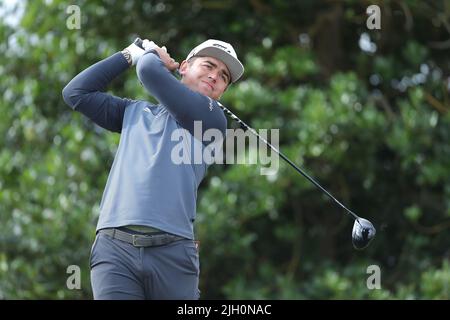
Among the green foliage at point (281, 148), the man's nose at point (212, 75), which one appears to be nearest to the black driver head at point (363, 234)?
the man's nose at point (212, 75)

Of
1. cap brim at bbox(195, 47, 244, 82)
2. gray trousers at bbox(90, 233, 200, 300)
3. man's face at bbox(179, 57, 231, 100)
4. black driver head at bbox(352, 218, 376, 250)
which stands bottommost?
gray trousers at bbox(90, 233, 200, 300)

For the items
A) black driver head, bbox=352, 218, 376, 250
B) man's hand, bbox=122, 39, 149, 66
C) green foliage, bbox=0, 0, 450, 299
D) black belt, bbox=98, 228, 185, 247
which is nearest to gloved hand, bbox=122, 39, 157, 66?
man's hand, bbox=122, 39, 149, 66

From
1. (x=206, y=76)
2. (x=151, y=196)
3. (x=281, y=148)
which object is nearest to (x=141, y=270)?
(x=151, y=196)

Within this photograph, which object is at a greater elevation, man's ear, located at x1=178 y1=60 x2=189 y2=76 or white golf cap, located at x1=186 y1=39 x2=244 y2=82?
white golf cap, located at x1=186 y1=39 x2=244 y2=82

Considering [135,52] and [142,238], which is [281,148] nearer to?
[135,52]

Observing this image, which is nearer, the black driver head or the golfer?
the golfer

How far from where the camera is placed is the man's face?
3268 millimetres

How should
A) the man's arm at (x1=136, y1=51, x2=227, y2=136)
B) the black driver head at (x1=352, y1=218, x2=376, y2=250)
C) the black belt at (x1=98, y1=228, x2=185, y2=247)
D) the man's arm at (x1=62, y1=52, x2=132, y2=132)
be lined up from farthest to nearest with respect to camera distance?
the black driver head at (x1=352, y1=218, x2=376, y2=250)
the man's arm at (x1=62, y1=52, x2=132, y2=132)
the man's arm at (x1=136, y1=51, x2=227, y2=136)
the black belt at (x1=98, y1=228, x2=185, y2=247)

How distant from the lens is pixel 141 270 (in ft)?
9.73

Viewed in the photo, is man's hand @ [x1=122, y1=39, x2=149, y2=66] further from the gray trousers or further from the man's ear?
the gray trousers

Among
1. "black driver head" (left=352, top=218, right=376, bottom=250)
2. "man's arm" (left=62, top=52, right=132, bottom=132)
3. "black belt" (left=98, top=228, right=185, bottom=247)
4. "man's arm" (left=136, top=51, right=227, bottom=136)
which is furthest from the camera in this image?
"black driver head" (left=352, top=218, right=376, bottom=250)

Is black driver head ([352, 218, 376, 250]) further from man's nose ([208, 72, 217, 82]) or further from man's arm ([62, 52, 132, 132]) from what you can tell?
man's arm ([62, 52, 132, 132])

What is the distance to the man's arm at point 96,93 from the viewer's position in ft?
10.6
